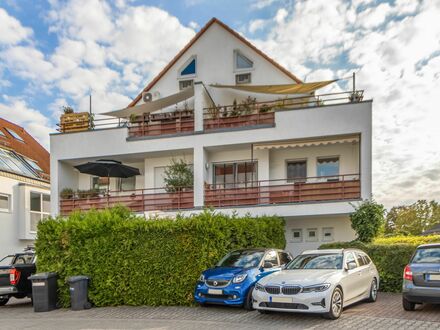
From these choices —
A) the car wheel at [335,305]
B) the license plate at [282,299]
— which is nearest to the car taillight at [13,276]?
the license plate at [282,299]

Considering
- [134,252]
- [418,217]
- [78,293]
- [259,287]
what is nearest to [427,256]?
[259,287]

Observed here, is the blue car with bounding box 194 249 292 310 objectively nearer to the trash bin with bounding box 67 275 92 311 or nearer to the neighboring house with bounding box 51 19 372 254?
the trash bin with bounding box 67 275 92 311

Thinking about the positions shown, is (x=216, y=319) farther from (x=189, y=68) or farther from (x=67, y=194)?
(x=189, y=68)

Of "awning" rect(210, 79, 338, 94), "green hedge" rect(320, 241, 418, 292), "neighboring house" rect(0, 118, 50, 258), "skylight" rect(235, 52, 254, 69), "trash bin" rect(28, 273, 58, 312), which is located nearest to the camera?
"trash bin" rect(28, 273, 58, 312)

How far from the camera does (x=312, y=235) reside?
2106cm

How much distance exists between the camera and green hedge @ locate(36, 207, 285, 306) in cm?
1281

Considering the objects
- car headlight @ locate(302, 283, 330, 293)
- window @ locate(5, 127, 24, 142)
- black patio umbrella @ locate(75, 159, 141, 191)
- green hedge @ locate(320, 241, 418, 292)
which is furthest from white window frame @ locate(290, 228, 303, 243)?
window @ locate(5, 127, 24, 142)

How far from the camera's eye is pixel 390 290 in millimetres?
14336

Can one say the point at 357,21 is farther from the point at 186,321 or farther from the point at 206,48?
the point at 206,48

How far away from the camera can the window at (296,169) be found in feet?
71.7

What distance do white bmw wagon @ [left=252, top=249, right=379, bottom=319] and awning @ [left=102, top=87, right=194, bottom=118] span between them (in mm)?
Result: 12787

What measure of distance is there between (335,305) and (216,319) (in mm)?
3026

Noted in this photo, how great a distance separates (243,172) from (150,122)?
5766 mm

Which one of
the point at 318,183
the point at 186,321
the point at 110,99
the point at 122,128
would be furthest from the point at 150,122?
the point at 186,321
